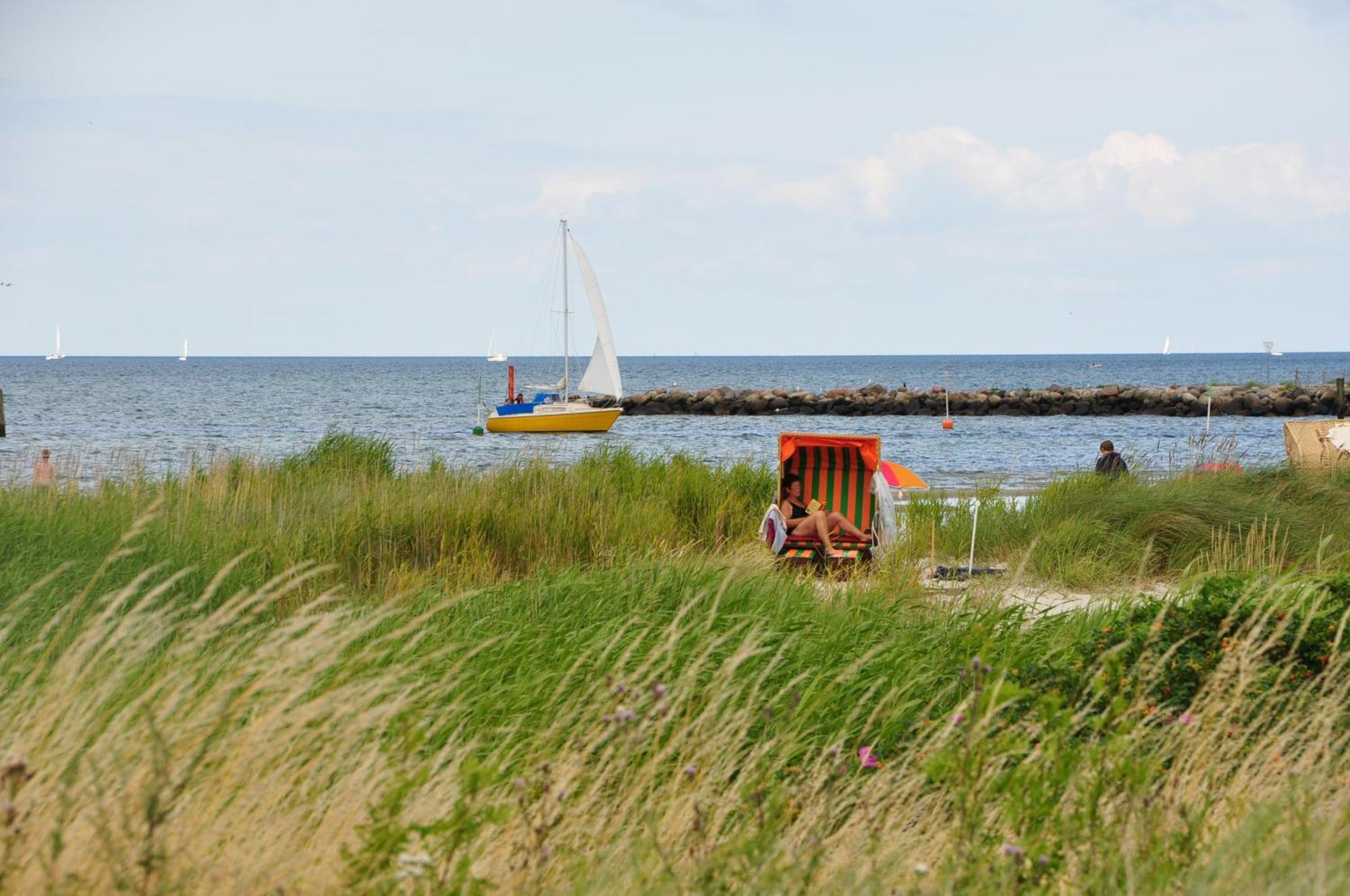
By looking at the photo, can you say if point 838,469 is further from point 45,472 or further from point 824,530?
point 45,472

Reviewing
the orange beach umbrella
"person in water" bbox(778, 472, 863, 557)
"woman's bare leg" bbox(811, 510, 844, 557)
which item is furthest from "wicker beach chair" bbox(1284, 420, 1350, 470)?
"woman's bare leg" bbox(811, 510, 844, 557)

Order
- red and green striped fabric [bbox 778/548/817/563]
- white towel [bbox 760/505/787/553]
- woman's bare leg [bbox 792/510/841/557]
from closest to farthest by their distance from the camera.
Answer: red and green striped fabric [bbox 778/548/817/563] < white towel [bbox 760/505/787/553] < woman's bare leg [bbox 792/510/841/557]

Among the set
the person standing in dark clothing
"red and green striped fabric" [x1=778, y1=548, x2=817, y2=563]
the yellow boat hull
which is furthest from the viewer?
the yellow boat hull

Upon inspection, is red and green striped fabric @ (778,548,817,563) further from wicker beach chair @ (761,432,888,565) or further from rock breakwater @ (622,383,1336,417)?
rock breakwater @ (622,383,1336,417)

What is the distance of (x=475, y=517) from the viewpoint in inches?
404

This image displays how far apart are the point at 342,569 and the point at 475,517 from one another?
1.43 meters

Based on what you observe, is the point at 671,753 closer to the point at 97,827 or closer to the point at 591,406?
the point at 97,827

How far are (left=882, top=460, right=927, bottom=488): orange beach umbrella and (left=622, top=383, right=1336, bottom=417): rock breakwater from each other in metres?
42.6

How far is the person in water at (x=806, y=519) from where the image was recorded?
11.8 meters

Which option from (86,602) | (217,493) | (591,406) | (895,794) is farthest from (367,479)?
(591,406)

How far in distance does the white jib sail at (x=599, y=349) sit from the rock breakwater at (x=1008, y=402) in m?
14.9

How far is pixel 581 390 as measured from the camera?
141 ft

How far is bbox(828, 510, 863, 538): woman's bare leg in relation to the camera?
12.2 m

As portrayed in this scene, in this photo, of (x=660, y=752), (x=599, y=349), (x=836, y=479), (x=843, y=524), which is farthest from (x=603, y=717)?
(x=599, y=349)
